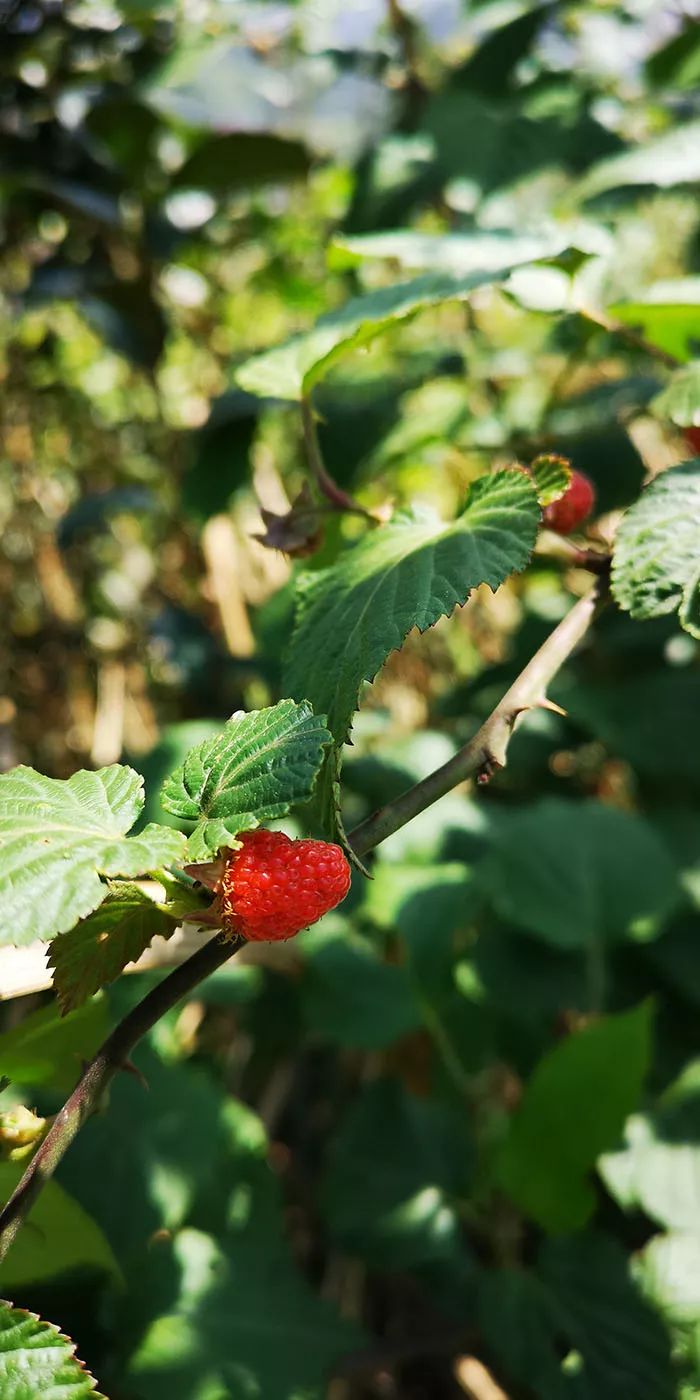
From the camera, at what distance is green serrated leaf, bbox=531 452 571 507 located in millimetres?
528

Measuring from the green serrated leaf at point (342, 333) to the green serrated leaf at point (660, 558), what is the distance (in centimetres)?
17

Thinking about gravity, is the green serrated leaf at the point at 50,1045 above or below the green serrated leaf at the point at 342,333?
below

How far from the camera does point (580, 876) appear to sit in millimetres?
999

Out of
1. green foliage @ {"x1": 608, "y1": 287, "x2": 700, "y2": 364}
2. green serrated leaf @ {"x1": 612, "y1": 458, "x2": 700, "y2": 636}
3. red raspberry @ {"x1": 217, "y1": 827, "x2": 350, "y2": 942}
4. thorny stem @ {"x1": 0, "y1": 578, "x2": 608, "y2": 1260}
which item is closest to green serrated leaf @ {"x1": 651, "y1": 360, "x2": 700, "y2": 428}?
green foliage @ {"x1": 608, "y1": 287, "x2": 700, "y2": 364}

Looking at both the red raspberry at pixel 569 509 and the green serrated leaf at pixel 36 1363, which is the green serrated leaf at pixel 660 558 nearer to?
the red raspberry at pixel 569 509

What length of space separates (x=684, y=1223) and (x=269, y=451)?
140cm

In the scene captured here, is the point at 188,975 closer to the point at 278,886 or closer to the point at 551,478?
the point at 278,886

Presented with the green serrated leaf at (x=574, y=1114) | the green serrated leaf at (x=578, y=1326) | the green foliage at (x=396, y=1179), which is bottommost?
the green foliage at (x=396, y=1179)

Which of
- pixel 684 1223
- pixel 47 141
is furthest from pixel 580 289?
pixel 47 141

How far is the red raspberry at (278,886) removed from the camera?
366 mm

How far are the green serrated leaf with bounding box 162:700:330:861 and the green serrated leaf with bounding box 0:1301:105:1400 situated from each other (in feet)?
0.56

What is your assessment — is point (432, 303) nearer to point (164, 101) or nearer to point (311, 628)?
point (311, 628)

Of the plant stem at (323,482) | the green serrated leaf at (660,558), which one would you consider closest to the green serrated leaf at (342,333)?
the plant stem at (323,482)

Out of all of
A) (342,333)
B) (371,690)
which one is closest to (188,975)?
(342,333)
